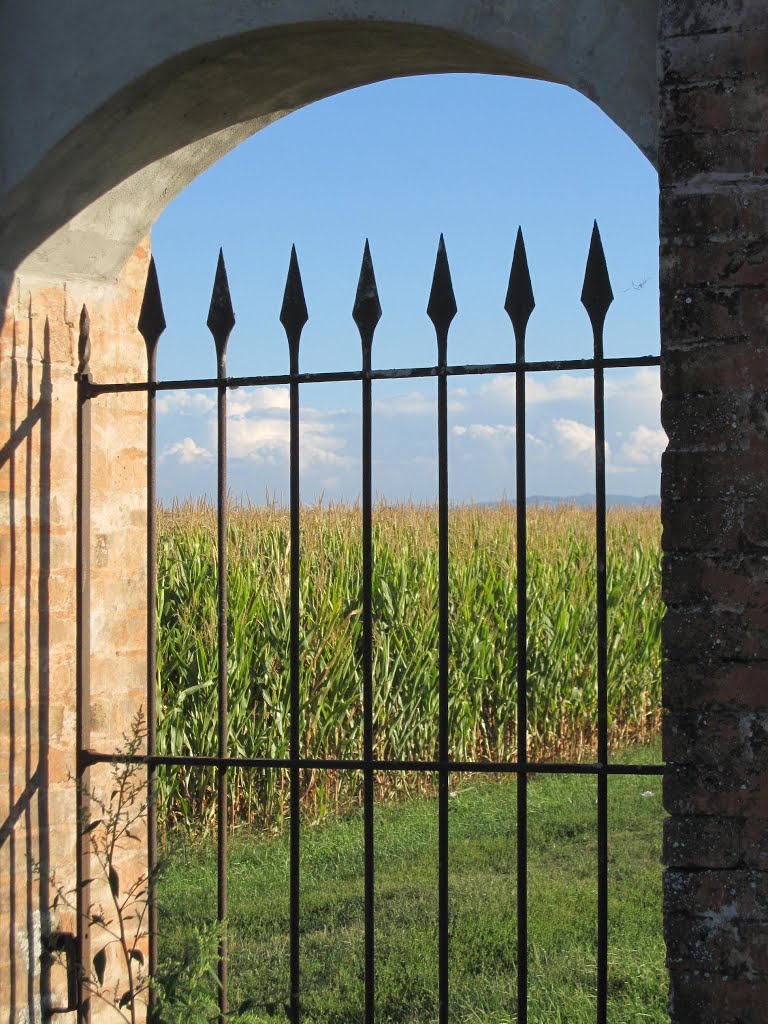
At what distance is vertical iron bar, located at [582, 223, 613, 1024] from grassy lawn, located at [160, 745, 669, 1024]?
0.90 metres

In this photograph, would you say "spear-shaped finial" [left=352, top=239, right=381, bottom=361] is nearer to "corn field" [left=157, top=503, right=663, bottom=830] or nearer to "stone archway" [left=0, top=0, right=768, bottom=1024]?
"stone archway" [left=0, top=0, right=768, bottom=1024]

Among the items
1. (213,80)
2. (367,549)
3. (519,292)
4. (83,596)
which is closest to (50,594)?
(83,596)

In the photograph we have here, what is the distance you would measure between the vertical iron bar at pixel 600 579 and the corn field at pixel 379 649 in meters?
4.34

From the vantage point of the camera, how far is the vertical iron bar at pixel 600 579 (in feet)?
8.59

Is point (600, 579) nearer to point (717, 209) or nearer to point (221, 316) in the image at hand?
point (717, 209)

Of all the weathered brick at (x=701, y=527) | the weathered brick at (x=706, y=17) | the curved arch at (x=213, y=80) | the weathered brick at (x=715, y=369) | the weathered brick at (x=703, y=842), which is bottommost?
the weathered brick at (x=703, y=842)

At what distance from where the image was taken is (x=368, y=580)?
9.12 ft

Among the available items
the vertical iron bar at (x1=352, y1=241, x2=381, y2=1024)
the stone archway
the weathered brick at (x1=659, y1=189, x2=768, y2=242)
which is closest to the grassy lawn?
the vertical iron bar at (x1=352, y1=241, x2=381, y2=1024)

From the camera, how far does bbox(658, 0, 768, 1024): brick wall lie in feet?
6.85

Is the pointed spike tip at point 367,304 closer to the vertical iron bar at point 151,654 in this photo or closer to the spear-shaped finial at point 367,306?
the spear-shaped finial at point 367,306

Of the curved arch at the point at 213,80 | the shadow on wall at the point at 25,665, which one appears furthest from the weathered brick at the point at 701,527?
the shadow on wall at the point at 25,665

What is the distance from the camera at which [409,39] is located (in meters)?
2.90

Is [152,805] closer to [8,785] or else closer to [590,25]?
[8,785]

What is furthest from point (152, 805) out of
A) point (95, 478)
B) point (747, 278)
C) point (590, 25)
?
point (590, 25)
